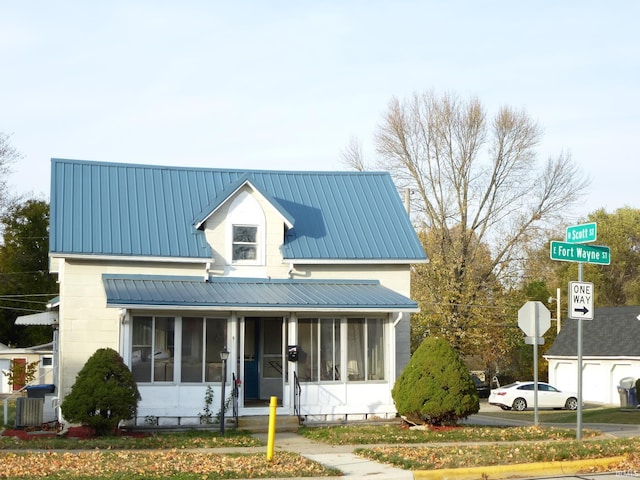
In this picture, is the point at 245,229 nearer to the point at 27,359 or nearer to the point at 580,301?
the point at 580,301

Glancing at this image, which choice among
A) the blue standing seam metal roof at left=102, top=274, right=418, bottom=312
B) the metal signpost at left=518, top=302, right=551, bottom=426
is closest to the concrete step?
the blue standing seam metal roof at left=102, top=274, right=418, bottom=312

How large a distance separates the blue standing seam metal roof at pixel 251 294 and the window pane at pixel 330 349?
0.88 m

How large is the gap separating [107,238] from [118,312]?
6.82ft

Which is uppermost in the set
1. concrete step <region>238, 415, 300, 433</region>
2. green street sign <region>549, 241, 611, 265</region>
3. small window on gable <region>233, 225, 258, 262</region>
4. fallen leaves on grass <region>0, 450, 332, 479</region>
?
small window on gable <region>233, 225, 258, 262</region>

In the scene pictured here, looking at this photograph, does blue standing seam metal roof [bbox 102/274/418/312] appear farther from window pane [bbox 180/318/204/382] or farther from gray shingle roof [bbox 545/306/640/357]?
gray shingle roof [bbox 545/306/640/357]

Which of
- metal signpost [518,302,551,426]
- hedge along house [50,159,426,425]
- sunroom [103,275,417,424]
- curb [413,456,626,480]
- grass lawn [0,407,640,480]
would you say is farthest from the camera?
hedge along house [50,159,426,425]

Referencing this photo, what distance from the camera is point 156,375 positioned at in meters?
22.7

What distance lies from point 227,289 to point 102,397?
5049 mm

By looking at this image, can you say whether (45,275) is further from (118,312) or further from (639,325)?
(118,312)

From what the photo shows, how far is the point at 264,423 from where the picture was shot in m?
22.5

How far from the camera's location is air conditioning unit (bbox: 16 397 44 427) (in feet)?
70.0

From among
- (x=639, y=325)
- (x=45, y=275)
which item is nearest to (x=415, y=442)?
(x=639, y=325)

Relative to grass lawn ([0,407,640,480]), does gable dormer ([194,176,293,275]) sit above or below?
above

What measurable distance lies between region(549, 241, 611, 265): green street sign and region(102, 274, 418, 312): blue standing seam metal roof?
21.1ft
